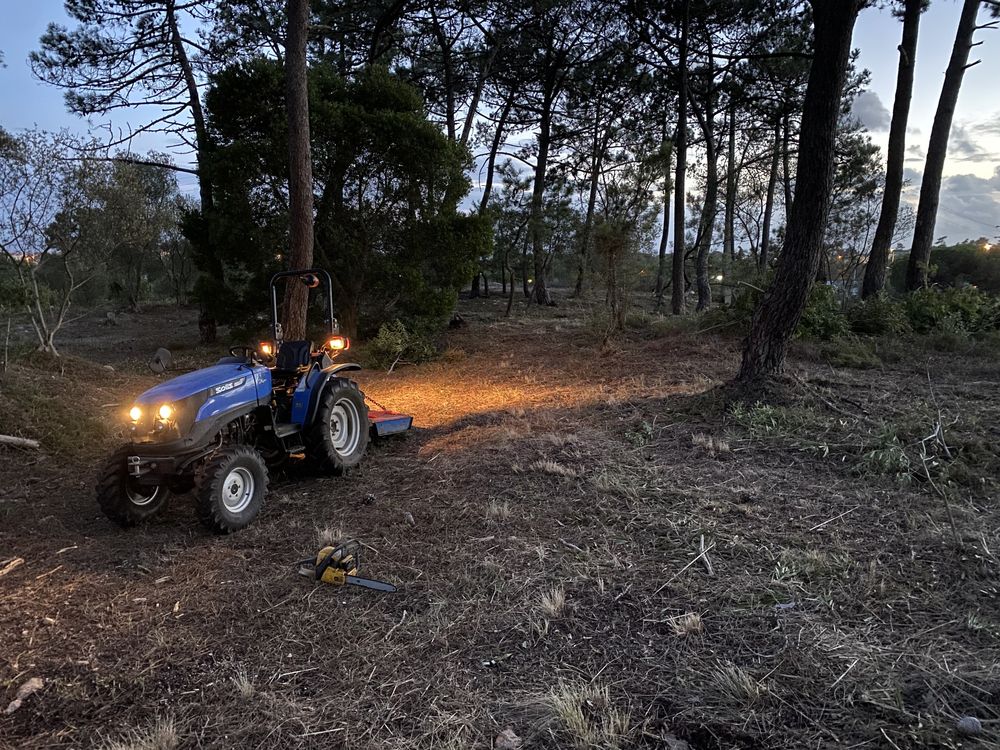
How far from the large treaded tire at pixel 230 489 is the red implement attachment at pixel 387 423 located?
1704 millimetres

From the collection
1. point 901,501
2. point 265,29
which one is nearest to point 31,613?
point 901,501

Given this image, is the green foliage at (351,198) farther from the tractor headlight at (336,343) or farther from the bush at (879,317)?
the bush at (879,317)

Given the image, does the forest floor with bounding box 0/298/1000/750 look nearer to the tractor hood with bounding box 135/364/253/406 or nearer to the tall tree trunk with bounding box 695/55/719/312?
the tractor hood with bounding box 135/364/253/406

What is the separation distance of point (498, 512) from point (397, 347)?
742 centimetres

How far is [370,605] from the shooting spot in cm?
281

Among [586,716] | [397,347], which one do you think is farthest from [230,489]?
[397,347]

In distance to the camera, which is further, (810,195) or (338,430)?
(810,195)

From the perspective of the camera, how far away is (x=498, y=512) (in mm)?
3742

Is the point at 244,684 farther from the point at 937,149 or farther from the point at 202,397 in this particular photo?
the point at 937,149

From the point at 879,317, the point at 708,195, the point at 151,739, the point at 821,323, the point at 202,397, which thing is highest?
the point at 708,195

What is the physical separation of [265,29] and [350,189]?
4574 millimetres

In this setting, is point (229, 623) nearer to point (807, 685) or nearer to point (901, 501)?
point (807, 685)

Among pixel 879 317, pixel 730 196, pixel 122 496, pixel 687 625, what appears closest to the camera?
pixel 687 625

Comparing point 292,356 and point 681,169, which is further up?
point 681,169
